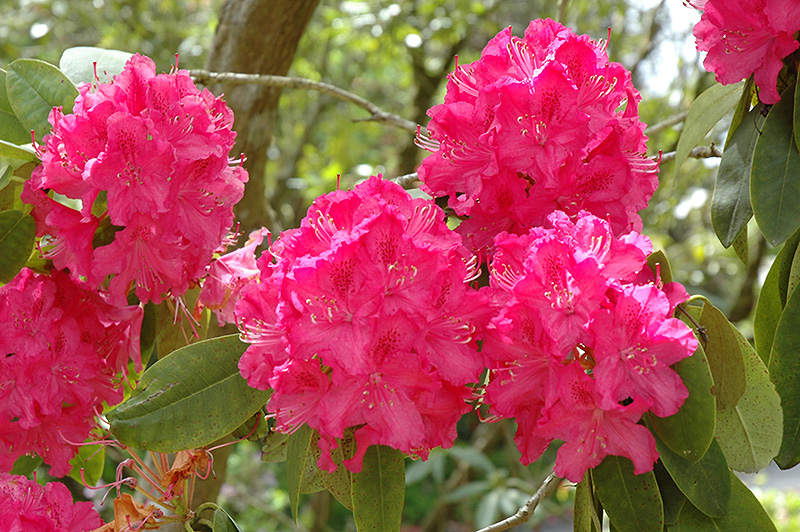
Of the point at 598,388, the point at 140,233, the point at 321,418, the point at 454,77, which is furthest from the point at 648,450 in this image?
the point at 140,233

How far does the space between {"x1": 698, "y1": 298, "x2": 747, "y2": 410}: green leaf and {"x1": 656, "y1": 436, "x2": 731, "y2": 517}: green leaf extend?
7cm

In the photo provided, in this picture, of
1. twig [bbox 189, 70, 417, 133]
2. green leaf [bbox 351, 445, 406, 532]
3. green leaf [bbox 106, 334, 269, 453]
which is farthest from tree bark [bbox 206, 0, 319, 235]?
green leaf [bbox 351, 445, 406, 532]

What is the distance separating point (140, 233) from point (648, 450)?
616mm

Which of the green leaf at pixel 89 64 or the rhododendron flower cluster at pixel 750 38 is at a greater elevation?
the rhododendron flower cluster at pixel 750 38

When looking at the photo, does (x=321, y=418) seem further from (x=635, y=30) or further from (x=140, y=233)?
(x=635, y=30)

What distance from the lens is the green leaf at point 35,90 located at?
108 cm

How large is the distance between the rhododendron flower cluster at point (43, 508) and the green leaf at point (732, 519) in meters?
0.72

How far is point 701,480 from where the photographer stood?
2.71 ft

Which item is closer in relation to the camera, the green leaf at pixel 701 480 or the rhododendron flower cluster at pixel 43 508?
the green leaf at pixel 701 480

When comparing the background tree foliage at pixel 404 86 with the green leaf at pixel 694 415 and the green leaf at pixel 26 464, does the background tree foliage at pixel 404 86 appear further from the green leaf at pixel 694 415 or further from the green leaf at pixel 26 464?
the green leaf at pixel 694 415

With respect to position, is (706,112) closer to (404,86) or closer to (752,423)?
(752,423)

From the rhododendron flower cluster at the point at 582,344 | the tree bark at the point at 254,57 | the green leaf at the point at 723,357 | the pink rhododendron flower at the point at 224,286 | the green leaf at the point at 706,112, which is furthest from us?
the tree bark at the point at 254,57

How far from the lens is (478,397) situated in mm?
853

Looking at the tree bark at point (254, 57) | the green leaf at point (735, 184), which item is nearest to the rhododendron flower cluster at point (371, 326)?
the green leaf at point (735, 184)
